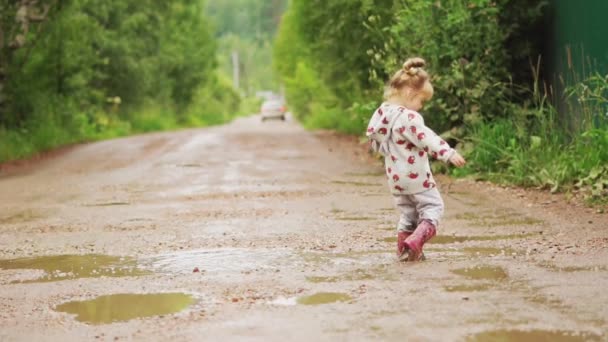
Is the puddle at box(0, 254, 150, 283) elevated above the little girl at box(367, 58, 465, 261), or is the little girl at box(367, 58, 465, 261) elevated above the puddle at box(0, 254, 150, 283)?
the little girl at box(367, 58, 465, 261)

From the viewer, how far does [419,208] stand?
7.09 m

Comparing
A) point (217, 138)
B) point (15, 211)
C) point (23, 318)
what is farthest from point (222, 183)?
point (217, 138)

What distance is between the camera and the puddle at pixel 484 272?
607 centimetres

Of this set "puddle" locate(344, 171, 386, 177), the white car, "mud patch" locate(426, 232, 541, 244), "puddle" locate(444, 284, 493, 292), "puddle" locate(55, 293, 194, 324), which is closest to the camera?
"puddle" locate(55, 293, 194, 324)

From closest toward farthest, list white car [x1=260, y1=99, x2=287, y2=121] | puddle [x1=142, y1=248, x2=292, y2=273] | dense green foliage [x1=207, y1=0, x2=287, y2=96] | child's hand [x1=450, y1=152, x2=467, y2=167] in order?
child's hand [x1=450, y1=152, x2=467, y2=167], puddle [x1=142, y1=248, x2=292, y2=273], white car [x1=260, y1=99, x2=287, y2=121], dense green foliage [x1=207, y1=0, x2=287, y2=96]

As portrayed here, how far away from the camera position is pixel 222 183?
1385cm

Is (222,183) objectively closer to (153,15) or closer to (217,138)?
(217,138)

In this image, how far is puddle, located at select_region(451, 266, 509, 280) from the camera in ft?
19.9

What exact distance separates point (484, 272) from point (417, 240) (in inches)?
25.8

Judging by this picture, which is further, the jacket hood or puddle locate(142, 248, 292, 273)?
the jacket hood

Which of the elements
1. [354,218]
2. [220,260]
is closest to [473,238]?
[354,218]

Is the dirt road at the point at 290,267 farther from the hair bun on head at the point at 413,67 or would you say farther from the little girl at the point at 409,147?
the hair bun on head at the point at 413,67

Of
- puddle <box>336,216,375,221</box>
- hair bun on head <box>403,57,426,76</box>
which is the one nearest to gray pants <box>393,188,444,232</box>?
hair bun on head <box>403,57,426,76</box>

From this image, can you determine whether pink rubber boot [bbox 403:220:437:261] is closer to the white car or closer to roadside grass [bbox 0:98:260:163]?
roadside grass [bbox 0:98:260:163]
